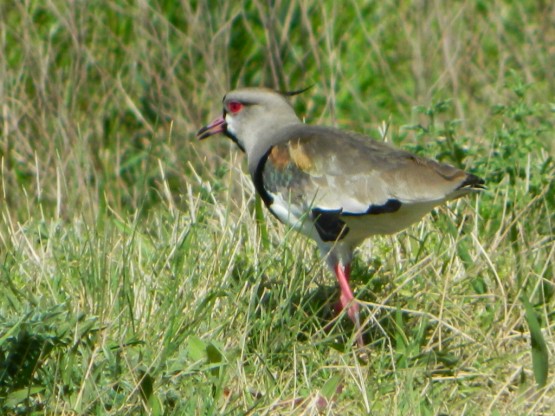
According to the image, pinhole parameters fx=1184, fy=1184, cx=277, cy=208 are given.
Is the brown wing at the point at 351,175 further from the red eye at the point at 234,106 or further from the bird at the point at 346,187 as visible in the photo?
the red eye at the point at 234,106

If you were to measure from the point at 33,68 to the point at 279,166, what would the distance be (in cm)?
265

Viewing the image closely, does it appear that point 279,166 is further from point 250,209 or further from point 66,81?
point 66,81

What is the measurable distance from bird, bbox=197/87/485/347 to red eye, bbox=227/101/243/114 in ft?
1.67

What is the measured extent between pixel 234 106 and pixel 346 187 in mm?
1230

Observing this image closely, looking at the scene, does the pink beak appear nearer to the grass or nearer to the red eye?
the red eye

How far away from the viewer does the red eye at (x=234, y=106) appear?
613cm

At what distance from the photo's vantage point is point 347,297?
505cm

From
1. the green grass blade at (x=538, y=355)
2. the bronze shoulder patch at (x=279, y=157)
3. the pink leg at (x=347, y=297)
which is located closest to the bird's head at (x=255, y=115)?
the bronze shoulder patch at (x=279, y=157)

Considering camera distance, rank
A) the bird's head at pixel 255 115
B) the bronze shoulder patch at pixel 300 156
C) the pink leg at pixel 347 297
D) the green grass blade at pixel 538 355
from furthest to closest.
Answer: the bird's head at pixel 255 115 < the bronze shoulder patch at pixel 300 156 < the pink leg at pixel 347 297 < the green grass blade at pixel 538 355

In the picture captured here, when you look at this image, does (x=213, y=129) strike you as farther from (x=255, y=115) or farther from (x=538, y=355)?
(x=538, y=355)

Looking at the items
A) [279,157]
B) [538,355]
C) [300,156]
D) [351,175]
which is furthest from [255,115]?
[538,355]

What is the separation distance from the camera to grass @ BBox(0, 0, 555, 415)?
4.24 meters

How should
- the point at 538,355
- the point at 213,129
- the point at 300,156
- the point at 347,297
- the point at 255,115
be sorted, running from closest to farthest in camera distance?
the point at 538,355 < the point at 347,297 < the point at 300,156 < the point at 255,115 < the point at 213,129

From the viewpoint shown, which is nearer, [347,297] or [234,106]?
[347,297]
